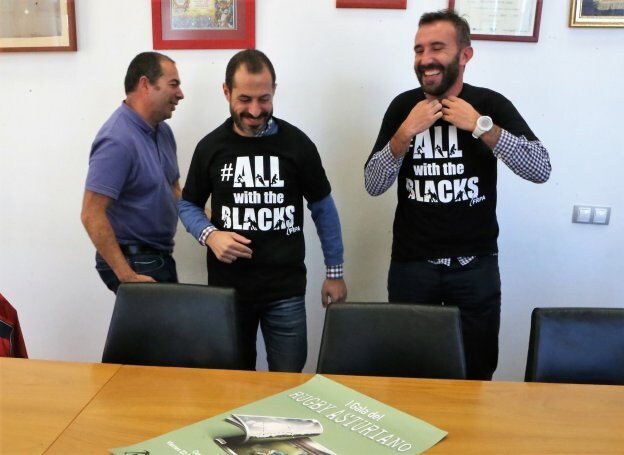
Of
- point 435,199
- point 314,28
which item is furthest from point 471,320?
point 314,28

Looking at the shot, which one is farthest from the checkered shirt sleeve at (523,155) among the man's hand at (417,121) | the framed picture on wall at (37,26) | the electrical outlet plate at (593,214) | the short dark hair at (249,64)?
the framed picture on wall at (37,26)

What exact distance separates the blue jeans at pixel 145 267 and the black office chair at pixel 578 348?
131cm

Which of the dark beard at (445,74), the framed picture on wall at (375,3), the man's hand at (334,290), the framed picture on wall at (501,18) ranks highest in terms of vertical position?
the framed picture on wall at (375,3)

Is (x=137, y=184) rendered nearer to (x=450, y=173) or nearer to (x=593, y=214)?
(x=450, y=173)

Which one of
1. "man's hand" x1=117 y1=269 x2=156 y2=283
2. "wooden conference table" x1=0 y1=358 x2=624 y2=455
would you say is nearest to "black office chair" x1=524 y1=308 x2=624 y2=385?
"wooden conference table" x1=0 y1=358 x2=624 y2=455

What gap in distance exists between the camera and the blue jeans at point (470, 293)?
1809 millimetres

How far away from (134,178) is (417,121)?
981mm

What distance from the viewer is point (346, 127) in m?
2.32

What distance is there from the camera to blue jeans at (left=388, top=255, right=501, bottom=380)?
1.81m

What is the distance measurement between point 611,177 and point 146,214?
1858mm

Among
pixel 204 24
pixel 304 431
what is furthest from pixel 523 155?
pixel 204 24

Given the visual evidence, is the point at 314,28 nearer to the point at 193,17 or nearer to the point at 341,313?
the point at 193,17

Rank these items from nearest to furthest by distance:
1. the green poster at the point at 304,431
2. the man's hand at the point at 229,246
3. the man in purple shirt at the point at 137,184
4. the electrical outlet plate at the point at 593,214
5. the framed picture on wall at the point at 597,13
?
the green poster at the point at 304,431 → the man's hand at the point at 229,246 → the man in purple shirt at the point at 137,184 → the framed picture on wall at the point at 597,13 → the electrical outlet plate at the point at 593,214

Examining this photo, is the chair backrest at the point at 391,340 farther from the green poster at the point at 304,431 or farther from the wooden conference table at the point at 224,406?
the green poster at the point at 304,431
